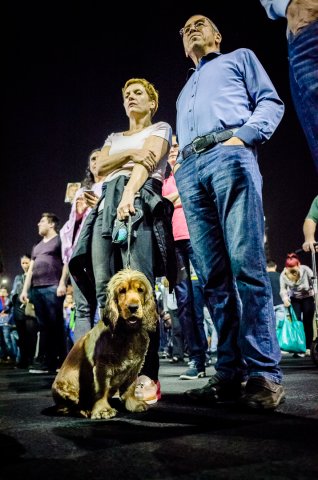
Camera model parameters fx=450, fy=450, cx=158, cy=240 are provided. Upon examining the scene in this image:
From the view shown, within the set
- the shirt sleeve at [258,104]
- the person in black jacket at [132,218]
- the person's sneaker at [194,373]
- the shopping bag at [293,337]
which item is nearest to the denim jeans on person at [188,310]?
the person's sneaker at [194,373]

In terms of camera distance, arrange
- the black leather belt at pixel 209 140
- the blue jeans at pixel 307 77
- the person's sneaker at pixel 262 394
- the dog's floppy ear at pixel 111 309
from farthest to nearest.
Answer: the black leather belt at pixel 209 140 < the dog's floppy ear at pixel 111 309 < the person's sneaker at pixel 262 394 < the blue jeans at pixel 307 77

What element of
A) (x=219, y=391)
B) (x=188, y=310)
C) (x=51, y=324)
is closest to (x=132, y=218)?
(x=219, y=391)

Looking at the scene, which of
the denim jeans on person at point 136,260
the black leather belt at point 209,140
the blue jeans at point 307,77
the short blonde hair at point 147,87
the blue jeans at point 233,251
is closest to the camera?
the blue jeans at point 307,77

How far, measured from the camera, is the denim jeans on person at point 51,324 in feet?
18.4

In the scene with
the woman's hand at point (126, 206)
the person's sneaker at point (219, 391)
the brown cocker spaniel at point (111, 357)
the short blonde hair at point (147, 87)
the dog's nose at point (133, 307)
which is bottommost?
the person's sneaker at point (219, 391)

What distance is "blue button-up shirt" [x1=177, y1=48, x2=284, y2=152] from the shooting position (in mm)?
2520

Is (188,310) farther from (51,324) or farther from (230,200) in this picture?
(230,200)

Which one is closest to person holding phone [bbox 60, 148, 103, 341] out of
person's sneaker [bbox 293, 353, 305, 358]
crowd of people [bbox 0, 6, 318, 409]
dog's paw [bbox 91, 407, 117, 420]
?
crowd of people [bbox 0, 6, 318, 409]

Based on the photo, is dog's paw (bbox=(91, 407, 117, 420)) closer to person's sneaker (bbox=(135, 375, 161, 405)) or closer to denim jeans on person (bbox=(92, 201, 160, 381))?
person's sneaker (bbox=(135, 375, 161, 405))

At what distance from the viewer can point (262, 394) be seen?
2.11 m

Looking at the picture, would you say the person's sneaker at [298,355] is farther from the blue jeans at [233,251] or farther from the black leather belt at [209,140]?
the black leather belt at [209,140]

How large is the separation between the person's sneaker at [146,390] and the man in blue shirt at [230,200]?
20 cm

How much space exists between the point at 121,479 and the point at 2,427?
1.00 m

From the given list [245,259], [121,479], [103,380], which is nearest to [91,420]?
[103,380]
